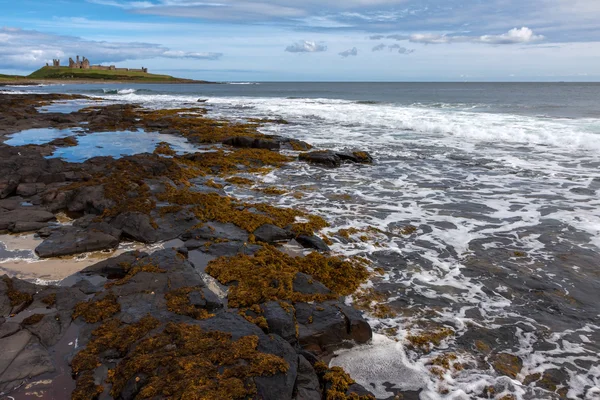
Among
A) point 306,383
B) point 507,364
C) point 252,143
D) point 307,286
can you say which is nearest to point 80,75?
point 252,143

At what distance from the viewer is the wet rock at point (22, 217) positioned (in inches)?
340

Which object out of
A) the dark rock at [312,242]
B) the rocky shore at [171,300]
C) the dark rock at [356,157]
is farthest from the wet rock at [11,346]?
the dark rock at [356,157]

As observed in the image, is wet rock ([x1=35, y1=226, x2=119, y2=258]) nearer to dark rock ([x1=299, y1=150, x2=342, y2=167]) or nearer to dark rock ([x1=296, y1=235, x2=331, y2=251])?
dark rock ([x1=296, y1=235, x2=331, y2=251])

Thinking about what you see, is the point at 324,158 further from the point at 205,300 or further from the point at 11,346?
the point at 11,346

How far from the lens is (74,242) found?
7691 millimetres

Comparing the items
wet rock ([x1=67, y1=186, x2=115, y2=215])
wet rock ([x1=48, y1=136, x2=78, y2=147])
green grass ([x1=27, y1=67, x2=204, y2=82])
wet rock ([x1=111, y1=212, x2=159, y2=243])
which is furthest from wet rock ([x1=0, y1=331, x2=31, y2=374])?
green grass ([x1=27, y1=67, x2=204, y2=82])

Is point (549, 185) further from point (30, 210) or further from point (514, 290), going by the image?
point (30, 210)

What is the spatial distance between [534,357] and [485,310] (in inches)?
42.7

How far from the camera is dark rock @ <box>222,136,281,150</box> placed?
19.8 meters

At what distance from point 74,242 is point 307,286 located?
15.5ft

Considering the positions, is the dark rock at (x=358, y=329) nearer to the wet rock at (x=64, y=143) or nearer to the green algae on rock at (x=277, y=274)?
the green algae on rock at (x=277, y=274)

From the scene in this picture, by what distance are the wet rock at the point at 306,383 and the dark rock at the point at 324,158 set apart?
12.4 metres

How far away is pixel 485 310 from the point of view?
6.07 m

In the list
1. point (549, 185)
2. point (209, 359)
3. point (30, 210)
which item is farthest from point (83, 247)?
point (549, 185)
